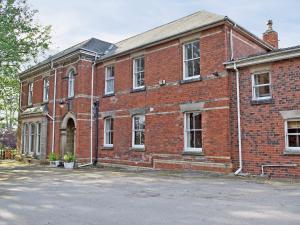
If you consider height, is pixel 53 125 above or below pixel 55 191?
above

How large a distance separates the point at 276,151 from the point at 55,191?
862 cm

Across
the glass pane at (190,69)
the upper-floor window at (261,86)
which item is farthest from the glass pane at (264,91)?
the glass pane at (190,69)

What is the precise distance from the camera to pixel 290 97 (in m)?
12.4

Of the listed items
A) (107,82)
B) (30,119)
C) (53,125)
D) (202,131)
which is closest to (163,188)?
(202,131)

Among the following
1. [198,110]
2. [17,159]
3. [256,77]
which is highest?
[256,77]

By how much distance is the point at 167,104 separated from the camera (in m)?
16.3

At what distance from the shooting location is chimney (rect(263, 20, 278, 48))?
19.7m

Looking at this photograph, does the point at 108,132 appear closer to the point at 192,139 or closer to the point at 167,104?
the point at 167,104

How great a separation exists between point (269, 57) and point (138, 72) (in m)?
7.99

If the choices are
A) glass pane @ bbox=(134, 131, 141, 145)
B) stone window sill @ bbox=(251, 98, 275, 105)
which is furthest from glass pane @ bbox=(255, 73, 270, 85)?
glass pane @ bbox=(134, 131, 141, 145)

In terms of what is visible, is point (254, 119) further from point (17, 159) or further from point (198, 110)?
point (17, 159)

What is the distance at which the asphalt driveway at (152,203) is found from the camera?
19.9ft

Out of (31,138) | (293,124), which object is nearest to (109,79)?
(31,138)

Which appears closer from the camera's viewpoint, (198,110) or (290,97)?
(290,97)
